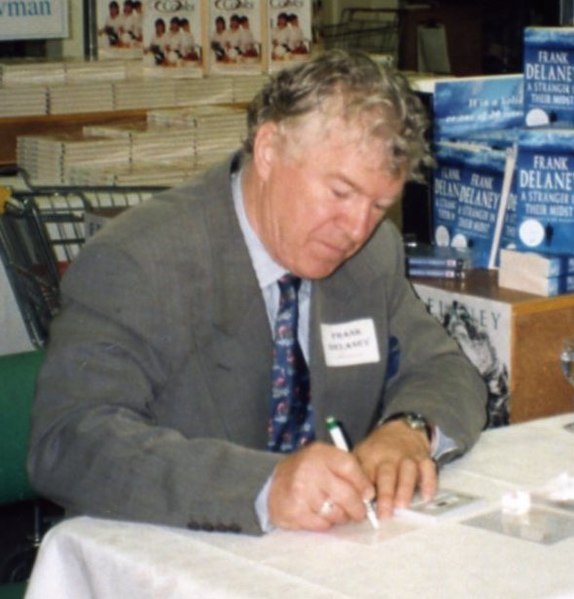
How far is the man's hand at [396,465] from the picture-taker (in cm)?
221

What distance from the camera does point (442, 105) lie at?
3578 mm

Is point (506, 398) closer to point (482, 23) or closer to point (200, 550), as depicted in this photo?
point (200, 550)

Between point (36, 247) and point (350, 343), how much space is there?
2128mm

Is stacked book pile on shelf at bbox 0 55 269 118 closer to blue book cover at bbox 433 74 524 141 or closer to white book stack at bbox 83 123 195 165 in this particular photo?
white book stack at bbox 83 123 195 165

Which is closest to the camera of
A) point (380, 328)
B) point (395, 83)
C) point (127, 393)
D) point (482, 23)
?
point (127, 393)

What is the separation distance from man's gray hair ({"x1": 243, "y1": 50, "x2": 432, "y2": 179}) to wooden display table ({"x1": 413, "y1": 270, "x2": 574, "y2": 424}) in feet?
2.63

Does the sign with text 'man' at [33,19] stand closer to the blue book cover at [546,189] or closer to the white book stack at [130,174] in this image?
the white book stack at [130,174]

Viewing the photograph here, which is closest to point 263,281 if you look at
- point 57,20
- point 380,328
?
point 380,328

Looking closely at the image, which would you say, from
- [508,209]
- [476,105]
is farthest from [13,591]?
[476,105]

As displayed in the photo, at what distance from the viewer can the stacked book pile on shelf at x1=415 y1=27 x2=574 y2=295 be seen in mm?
3281

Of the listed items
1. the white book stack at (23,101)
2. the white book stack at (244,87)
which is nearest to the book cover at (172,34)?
the white book stack at (244,87)

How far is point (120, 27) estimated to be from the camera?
6074 mm

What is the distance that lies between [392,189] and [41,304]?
2373 mm

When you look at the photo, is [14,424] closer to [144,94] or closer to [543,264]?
[543,264]
